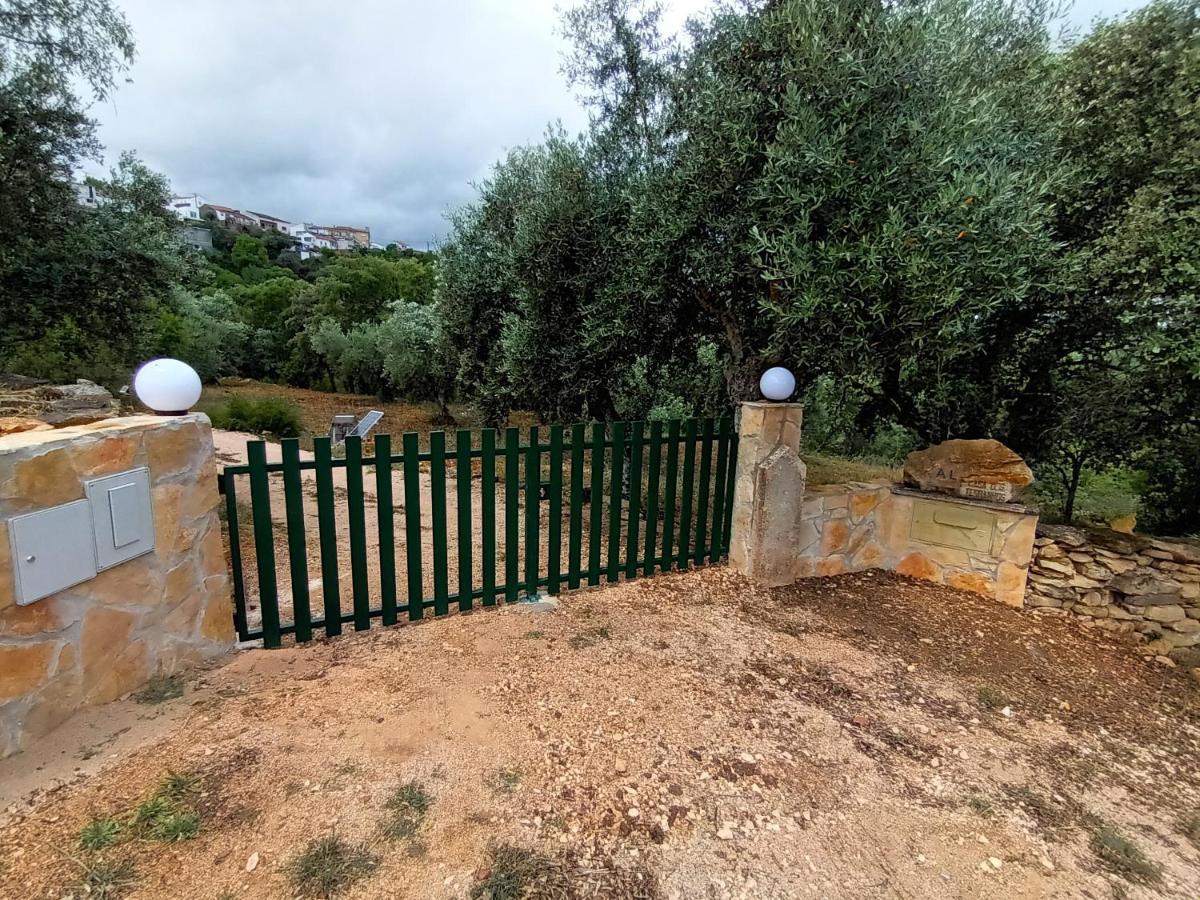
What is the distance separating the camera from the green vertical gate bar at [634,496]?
13.0 feet

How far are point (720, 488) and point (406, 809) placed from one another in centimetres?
300

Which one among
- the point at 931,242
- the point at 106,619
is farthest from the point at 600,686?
the point at 931,242

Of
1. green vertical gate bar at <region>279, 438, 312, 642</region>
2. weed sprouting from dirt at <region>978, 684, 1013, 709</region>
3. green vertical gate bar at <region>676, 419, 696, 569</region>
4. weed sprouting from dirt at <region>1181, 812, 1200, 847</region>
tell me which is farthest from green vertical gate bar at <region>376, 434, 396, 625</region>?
weed sprouting from dirt at <region>1181, 812, 1200, 847</region>

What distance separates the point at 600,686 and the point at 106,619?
6.92ft

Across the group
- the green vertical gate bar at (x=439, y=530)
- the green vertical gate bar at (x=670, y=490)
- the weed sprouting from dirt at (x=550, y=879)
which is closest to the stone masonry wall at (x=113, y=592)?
the green vertical gate bar at (x=439, y=530)

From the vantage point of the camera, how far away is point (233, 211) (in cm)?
7450

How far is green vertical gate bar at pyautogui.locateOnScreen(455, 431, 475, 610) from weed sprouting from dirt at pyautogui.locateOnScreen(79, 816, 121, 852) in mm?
1844

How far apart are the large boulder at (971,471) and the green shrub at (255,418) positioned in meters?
12.4

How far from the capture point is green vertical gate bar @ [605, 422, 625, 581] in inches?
152

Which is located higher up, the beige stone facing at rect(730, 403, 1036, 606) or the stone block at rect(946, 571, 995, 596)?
the beige stone facing at rect(730, 403, 1036, 606)

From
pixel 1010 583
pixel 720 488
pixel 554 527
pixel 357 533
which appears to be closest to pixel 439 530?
pixel 357 533

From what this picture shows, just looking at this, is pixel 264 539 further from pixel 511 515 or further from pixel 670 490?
pixel 670 490

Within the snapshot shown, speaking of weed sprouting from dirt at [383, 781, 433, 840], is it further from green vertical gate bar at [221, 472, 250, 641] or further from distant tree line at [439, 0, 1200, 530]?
distant tree line at [439, 0, 1200, 530]

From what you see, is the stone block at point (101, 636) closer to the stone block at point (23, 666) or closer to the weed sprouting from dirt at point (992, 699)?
the stone block at point (23, 666)
